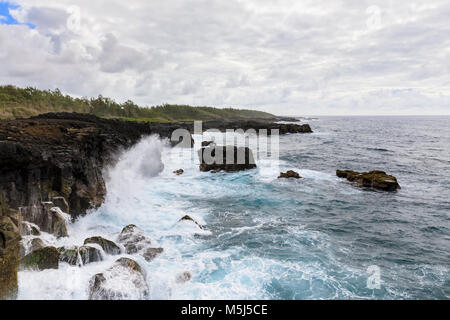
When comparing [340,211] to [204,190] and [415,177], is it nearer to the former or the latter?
[204,190]

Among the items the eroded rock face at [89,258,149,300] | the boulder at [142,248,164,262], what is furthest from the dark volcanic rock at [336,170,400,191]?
the eroded rock face at [89,258,149,300]

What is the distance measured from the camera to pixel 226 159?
2847 centimetres

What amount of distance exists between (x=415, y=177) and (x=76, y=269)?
30.3 meters

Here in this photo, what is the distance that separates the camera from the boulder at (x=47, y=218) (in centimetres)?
1064

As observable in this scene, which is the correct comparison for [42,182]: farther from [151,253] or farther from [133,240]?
[151,253]

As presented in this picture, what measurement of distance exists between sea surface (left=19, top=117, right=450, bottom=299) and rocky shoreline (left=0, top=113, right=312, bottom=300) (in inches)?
30.8

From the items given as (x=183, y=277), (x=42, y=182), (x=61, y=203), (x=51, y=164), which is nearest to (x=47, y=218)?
(x=61, y=203)

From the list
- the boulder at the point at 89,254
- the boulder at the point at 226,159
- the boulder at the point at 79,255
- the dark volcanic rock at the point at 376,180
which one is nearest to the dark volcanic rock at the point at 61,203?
the boulder at the point at 79,255

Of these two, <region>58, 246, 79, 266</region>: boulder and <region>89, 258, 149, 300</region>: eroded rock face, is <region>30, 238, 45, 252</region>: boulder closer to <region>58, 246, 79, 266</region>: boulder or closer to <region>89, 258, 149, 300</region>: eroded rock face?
<region>58, 246, 79, 266</region>: boulder

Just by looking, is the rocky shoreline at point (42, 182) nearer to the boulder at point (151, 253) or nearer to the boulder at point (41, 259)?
the boulder at point (41, 259)

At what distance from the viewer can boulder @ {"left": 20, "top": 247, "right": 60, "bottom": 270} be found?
854 cm
